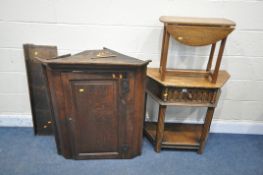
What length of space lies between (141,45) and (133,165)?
1.10 m

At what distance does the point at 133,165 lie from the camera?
1916 mm

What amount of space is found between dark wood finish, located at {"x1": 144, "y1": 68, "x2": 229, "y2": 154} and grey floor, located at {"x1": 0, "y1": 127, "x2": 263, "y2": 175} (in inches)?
4.7

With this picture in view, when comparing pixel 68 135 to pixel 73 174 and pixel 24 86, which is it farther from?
pixel 24 86

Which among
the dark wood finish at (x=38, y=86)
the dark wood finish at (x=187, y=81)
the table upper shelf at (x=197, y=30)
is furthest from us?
the dark wood finish at (x=38, y=86)

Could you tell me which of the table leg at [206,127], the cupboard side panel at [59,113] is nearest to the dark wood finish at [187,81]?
the table leg at [206,127]

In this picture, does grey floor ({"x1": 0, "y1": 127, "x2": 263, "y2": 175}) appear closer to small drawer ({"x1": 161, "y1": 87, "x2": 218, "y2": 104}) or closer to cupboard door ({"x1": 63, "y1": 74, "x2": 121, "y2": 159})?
cupboard door ({"x1": 63, "y1": 74, "x2": 121, "y2": 159})

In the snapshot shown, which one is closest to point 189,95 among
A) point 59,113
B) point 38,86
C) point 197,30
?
point 197,30

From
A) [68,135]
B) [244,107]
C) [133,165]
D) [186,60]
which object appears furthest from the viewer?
[244,107]

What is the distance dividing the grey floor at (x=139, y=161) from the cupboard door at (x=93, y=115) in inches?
5.2

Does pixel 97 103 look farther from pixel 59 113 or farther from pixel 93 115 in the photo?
pixel 59 113

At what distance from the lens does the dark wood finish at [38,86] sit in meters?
1.97

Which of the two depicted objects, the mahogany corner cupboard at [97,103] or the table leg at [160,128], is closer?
the mahogany corner cupboard at [97,103]

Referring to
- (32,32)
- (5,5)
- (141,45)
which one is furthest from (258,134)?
(5,5)

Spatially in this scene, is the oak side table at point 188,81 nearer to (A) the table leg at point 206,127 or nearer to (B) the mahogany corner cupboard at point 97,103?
(A) the table leg at point 206,127
